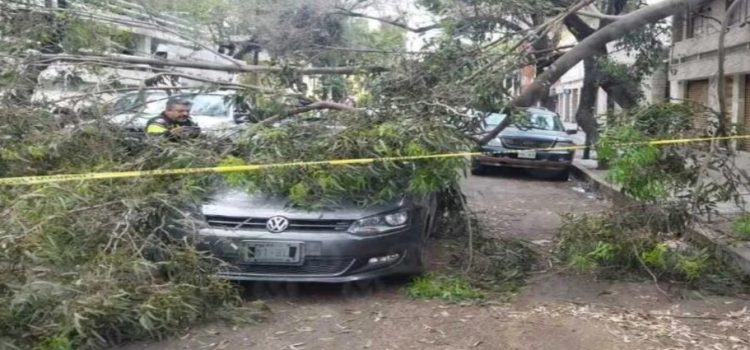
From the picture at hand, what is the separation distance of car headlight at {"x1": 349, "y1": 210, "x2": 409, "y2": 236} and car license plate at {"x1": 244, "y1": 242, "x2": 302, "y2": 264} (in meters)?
0.43

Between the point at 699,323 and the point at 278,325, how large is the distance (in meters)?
2.78

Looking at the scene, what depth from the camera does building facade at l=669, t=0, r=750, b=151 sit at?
16875mm

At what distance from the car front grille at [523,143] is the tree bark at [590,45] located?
20.0 ft

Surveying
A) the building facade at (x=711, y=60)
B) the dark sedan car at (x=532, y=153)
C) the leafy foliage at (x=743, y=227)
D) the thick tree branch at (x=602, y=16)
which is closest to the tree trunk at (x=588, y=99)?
the dark sedan car at (x=532, y=153)

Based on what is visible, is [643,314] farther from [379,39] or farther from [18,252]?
[379,39]

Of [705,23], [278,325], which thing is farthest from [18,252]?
[705,23]

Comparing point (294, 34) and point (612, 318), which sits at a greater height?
point (294, 34)

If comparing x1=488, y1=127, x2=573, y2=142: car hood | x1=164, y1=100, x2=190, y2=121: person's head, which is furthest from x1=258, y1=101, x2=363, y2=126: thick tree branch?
x1=488, y1=127, x2=573, y2=142: car hood

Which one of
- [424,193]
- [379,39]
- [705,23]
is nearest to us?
[424,193]

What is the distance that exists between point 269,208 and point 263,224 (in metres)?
0.15

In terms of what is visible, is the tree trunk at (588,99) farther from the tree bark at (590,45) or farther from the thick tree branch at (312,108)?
the thick tree branch at (312,108)

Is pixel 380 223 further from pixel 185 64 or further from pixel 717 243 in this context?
pixel 185 64

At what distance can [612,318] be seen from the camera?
17.3ft

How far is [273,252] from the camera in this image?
5477 mm
